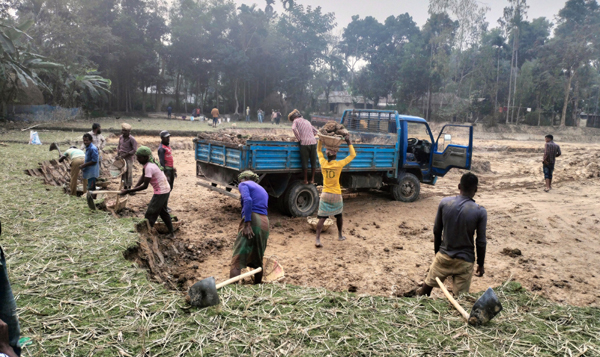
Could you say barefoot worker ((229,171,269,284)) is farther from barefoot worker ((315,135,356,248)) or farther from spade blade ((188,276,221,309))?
barefoot worker ((315,135,356,248))

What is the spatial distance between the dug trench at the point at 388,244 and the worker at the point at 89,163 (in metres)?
0.98

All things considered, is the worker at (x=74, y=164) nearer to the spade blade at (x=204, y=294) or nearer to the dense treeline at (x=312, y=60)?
the spade blade at (x=204, y=294)

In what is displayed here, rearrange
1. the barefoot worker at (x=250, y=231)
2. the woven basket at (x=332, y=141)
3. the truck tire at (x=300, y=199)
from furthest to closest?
the truck tire at (x=300, y=199) < the woven basket at (x=332, y=141) < the barefoot worker at (x=250, y=231)

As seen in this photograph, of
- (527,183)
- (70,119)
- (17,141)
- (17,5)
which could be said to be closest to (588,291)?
(527,183)

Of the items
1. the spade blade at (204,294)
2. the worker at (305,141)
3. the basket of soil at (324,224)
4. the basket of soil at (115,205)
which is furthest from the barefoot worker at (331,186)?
the spade blade at (204,294)

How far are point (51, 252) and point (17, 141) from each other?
13591 millimetres

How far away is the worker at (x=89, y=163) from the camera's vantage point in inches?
292

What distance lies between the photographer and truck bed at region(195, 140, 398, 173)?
7465 mm

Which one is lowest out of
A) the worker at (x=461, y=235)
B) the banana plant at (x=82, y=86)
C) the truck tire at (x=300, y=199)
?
the truck tire at (x=300, y=199)

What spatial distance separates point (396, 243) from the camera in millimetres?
7078

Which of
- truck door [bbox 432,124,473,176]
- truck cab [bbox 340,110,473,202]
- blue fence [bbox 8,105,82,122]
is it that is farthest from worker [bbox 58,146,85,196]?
blue fence [bbox 8,105,82,122]

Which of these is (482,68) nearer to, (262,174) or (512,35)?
(512,35)

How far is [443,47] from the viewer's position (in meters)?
41.0

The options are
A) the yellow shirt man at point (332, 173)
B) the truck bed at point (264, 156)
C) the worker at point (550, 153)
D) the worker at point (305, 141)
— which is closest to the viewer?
the yellow shirt man at point (332, 173)
